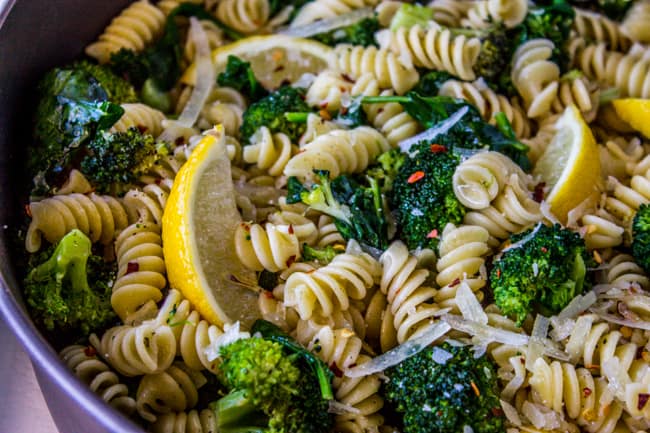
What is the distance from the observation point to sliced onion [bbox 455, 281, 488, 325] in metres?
2.92

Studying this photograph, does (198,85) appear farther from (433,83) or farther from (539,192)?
(539,192)

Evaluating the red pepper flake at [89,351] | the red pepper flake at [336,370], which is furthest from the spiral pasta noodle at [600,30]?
the red pepper flake at [89,351]

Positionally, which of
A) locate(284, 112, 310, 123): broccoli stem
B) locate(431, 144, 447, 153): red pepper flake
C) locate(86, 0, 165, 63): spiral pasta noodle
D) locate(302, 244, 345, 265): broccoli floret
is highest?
locate(86, 0, 165, 63): spiral pasta noodle

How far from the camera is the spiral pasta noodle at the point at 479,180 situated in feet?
10.4

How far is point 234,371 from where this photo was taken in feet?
8.73

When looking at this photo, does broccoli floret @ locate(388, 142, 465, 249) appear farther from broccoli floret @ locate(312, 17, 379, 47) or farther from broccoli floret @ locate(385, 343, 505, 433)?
broccoli floret @ locate(312, 17, 379, 47)

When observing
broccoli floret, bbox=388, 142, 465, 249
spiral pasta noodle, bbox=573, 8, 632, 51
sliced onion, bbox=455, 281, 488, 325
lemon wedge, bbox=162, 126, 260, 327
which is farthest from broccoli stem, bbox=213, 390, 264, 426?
spiral pasta noodle, bbox=573, 8, 632, 51

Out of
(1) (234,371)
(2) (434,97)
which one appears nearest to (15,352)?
(1) (234,371)

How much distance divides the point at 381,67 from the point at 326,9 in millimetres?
561

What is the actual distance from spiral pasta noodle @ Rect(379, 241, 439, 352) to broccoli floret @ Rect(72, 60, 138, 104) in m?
1.37

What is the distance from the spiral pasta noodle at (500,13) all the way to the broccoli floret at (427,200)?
921 millimetres

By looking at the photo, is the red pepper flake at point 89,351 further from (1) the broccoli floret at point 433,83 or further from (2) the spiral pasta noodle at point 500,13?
(2) the spiral pasta noodle at point 500,13

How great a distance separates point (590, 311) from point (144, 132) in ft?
6.26

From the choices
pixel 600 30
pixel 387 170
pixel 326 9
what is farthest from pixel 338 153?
pixel 600 30
